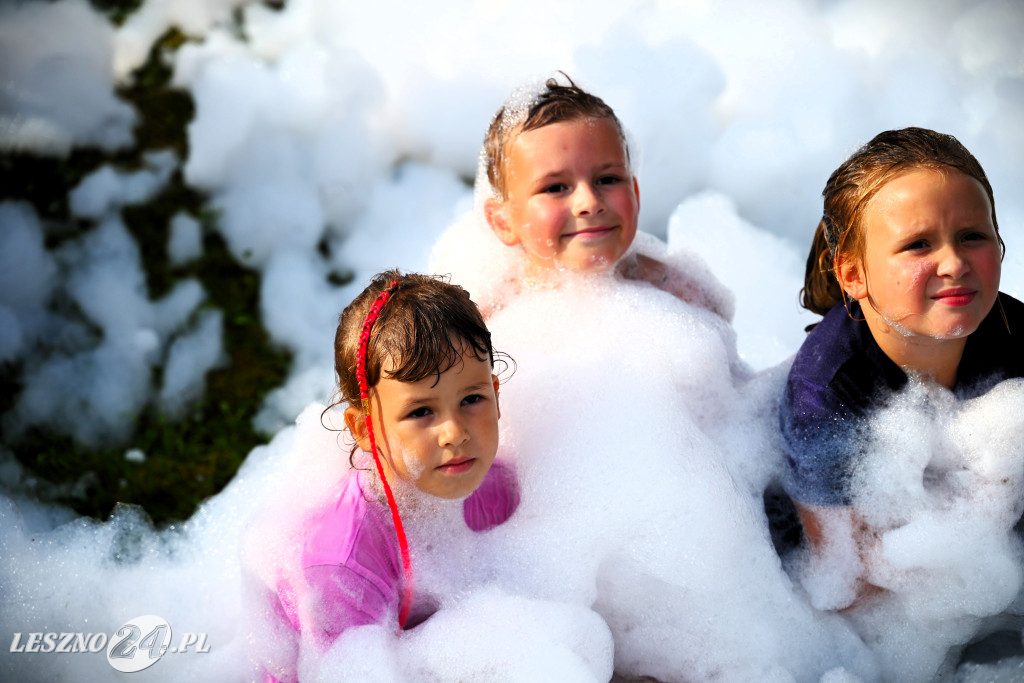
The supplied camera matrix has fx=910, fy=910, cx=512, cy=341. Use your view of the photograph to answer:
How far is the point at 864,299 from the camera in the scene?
5.38ft

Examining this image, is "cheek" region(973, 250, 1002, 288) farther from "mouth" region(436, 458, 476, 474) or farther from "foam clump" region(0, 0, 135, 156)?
"foam clump" region(0, 0, 135, 156)

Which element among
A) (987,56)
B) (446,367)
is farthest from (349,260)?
(987,56)

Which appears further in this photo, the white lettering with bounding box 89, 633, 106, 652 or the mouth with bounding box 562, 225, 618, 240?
the mouth with bounding box 562, 225, 618, 240

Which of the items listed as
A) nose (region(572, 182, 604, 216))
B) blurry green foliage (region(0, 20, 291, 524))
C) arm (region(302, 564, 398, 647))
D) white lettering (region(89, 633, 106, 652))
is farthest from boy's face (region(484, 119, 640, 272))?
white lettering (region(89, 633, 106, 652))

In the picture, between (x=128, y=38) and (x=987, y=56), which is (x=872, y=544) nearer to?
(x=987, y=56)

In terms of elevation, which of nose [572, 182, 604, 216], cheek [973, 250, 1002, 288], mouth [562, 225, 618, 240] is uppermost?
cheek [973, 250, 1002, 288]

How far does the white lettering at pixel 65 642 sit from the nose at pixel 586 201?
50.3 inches

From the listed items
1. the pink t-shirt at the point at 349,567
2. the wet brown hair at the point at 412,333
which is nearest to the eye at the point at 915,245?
the wet brown hair at the point at 412,333

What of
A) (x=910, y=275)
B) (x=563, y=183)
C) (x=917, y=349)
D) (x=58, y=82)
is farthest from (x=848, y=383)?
(x=58, y=82)

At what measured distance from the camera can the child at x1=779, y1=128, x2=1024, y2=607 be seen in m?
1.50

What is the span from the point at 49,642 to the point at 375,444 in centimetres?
81

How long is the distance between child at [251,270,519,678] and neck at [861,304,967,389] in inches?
27.6

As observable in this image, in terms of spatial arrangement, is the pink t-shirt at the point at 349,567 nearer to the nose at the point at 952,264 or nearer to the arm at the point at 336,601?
the arm at the point at 336,601

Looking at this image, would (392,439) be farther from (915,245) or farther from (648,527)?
(915,245)
